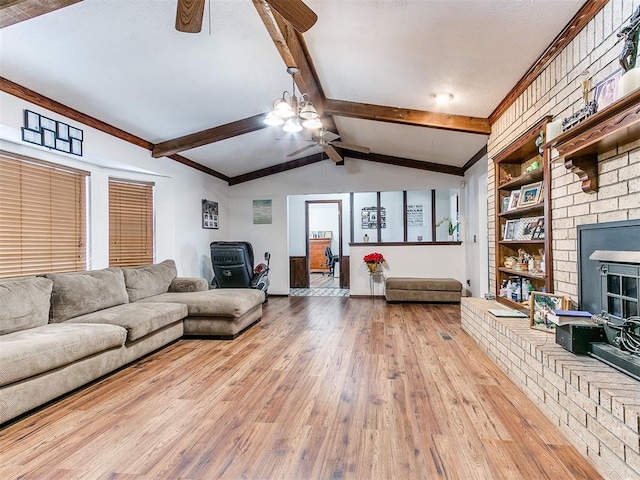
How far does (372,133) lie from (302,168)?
2.15 m

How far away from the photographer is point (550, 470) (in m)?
1.60

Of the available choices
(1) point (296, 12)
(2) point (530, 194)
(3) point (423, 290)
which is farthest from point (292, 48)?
(3) point (423, 290)

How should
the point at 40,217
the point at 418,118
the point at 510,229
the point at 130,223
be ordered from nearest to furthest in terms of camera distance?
the point at 510,229 → the point at 40,217 → the point at 418,118 → the point at 130,223

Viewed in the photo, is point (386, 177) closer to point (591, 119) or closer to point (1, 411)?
point (591, 119)

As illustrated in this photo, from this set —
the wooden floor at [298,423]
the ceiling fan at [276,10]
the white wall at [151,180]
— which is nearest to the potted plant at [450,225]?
the wooden floor at [298,423]

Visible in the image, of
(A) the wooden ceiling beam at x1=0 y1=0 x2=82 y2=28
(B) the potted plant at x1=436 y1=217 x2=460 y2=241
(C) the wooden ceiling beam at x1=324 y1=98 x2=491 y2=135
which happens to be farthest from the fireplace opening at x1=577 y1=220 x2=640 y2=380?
(B) the potted plant at x1=436 y1=217 x2=460 y2=241

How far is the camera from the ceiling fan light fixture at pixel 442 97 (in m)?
3.61

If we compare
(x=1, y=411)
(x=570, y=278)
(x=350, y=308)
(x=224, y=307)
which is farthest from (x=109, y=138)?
(x=570, y=278)

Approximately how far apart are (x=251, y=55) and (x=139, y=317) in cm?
261

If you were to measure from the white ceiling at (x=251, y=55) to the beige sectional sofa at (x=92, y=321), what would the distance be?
6.03 feet

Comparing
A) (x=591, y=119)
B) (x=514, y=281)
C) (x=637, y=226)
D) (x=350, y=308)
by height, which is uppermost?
(x=591, y=119)

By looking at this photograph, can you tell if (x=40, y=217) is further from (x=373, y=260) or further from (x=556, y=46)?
(x=556, y=46)

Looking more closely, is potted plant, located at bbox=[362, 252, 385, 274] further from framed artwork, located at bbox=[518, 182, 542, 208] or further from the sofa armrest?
framed artwork, located at bbox=[518, 182, 542, 208]

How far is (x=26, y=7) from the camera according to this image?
1.95 metres
